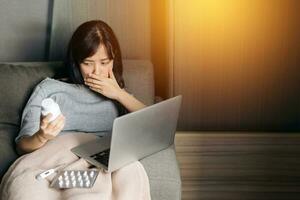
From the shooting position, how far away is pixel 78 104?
1.80 m

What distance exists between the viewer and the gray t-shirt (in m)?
1.78

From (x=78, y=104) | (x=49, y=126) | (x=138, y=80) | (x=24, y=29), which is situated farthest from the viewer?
(x=24, y=29)

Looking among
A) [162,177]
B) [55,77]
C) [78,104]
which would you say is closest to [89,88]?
[78,104]

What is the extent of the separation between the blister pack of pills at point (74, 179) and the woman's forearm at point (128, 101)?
411mm

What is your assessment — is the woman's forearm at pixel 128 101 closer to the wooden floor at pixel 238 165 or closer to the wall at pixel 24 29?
the wooden floor at pixel 238 165

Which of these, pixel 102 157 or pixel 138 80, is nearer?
pixel 102 157

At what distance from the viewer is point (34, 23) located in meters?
2.22

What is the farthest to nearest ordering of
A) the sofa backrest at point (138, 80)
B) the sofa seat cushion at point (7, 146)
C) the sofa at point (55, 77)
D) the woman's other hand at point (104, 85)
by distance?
the sofa backrest at point (138, 80)
the woman's other hand at point (104, 85)
the sofa seat cushion at point (7, 146)
the sofa at point (55, 77)

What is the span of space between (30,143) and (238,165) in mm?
950

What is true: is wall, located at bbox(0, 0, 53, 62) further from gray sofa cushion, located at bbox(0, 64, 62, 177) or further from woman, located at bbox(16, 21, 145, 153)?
woman, located at bbox(16, 21, 145, 153)

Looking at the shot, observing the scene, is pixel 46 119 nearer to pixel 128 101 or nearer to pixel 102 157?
pixel 102 157

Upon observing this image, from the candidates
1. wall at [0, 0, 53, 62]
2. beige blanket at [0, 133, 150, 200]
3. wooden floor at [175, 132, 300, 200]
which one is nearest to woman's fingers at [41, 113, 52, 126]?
beige blanket at [0, 133, 150, 200]

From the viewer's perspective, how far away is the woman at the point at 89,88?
68.0 inches

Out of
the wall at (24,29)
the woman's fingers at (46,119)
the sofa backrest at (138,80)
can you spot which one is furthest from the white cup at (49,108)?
the wall at (24,29)
